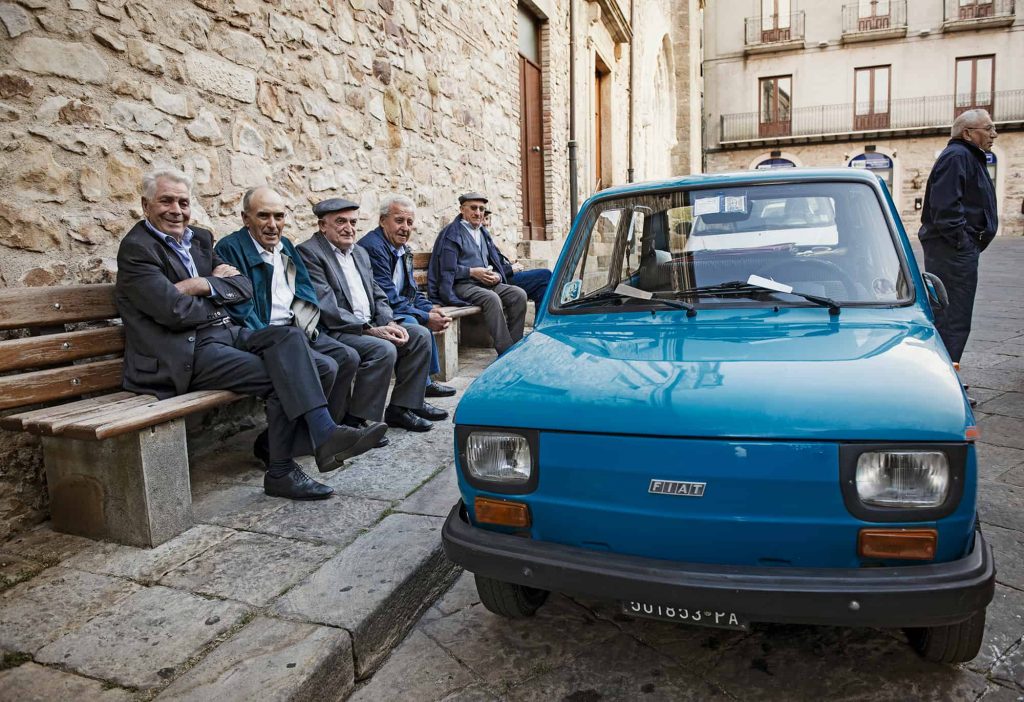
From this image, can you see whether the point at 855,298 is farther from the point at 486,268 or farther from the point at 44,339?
the point at 486,268

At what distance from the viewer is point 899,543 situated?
1770 millimetres

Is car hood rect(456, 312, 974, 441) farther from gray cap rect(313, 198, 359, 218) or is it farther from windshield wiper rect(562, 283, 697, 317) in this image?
gray cap rect(313, 198, 359, 218)

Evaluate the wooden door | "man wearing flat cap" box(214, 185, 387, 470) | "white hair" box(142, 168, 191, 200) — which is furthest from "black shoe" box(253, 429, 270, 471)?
the wooden door

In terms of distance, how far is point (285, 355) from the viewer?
345cm

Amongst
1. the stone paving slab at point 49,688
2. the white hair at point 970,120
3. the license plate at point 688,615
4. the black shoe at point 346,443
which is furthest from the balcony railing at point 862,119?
the stone paving slab at point 49,688

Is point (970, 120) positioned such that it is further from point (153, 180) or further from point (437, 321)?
point (153, 180)

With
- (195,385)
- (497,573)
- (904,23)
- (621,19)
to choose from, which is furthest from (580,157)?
(904,23)

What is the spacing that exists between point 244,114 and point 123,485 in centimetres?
261

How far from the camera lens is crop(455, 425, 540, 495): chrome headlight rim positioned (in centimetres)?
202

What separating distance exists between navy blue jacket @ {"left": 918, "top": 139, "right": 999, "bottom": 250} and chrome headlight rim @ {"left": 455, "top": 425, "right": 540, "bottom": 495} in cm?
403

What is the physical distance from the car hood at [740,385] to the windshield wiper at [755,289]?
0.50 ft

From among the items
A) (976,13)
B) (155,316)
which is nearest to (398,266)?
(155,316)

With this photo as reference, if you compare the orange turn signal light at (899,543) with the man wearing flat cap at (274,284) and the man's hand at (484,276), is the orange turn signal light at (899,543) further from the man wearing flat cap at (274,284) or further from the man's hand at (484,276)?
the man's hand at (484,276)

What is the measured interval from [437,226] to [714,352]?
5.44 m
